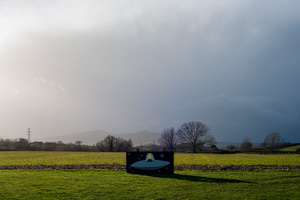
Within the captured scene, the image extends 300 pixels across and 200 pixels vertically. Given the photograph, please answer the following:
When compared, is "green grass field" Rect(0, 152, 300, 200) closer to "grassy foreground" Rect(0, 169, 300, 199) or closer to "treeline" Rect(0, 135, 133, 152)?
"grassy foreground" Rect(0, 169, 300, 199)

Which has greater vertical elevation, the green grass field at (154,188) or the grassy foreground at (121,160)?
the green grass field at (154,188)

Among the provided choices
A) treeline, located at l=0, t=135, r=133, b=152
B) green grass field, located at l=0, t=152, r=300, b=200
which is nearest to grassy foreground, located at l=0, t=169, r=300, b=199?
green grass field, located at l=0, t=152, r=300, b=200

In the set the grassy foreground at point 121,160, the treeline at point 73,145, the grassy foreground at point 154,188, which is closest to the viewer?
the grassy foreground at point 154,188

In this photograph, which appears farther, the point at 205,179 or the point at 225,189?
the point at 205,179

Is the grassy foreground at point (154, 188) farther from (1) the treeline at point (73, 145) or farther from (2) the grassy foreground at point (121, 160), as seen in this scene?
(1) the treeline at point (73, 145)

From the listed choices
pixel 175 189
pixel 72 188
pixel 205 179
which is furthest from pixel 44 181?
pixel 205 179

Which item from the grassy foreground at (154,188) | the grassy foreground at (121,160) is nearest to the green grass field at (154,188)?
the grassy foreground at (154,188)

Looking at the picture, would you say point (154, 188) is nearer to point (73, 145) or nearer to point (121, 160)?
point (121, 160)

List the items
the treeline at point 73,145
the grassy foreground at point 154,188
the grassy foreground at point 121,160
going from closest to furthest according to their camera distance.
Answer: the grassy foreground at point 154,188 < the grassy foreground at point 121,160 < the treeline at point 73,145

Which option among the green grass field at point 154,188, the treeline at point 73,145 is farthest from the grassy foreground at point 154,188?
the treeline at point 73,145

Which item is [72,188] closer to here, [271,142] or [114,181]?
[114,181]

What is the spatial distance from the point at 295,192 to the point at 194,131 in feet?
279

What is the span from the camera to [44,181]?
14.3 metres

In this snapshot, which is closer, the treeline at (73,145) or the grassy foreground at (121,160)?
the grassy foreground at (121,160)
